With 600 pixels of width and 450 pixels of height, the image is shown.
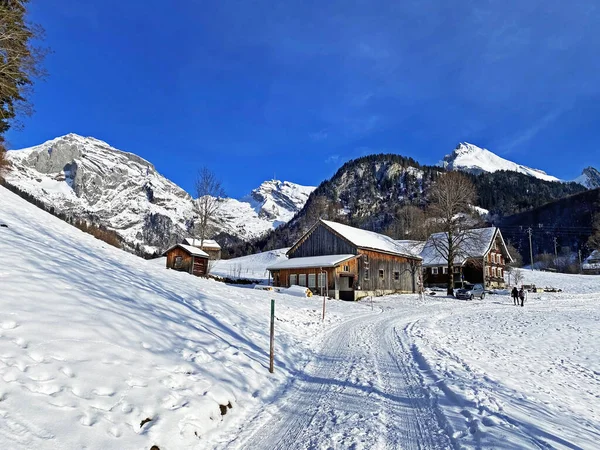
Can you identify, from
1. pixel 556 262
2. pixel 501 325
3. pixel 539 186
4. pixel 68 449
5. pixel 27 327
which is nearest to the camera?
pixel 68 449

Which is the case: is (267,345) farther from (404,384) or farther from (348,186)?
(348,186)

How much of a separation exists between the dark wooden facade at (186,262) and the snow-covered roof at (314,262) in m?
14.1

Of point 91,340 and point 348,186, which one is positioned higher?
point 348,186

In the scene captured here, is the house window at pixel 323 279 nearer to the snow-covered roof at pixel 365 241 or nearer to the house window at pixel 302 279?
the house window at pixel 302 279

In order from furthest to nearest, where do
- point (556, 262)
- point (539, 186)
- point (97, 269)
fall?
point (539, 186) → point (556, 262) → point (97, 269)

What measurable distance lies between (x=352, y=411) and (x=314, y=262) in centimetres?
3147

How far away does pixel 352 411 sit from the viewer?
620 cm

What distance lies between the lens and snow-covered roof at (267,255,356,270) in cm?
3578

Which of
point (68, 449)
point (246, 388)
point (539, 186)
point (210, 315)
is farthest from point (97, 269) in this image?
point (539, 186)

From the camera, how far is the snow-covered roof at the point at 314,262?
35.8 metres

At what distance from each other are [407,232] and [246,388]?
8178 cm

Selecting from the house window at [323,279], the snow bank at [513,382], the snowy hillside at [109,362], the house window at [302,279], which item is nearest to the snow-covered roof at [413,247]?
the house window at [323,279]

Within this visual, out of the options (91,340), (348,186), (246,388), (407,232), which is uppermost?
(348,186)

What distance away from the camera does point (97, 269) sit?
472 inches
